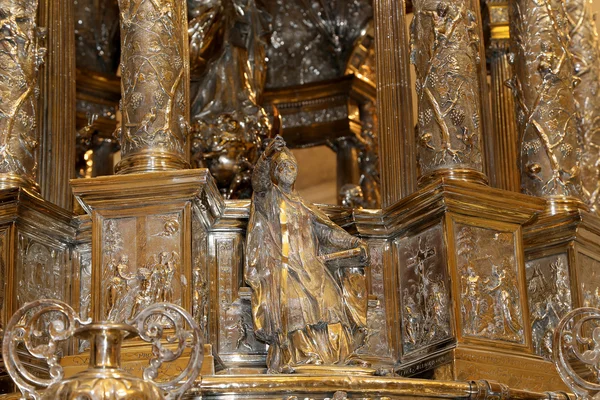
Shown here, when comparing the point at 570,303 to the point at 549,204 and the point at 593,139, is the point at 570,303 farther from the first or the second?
the point at 593,139

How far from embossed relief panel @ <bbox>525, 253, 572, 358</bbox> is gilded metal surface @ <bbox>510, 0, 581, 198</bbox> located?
63cm

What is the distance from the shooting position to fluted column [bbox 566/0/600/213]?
13.0 meters

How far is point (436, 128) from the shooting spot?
11477 millimetres

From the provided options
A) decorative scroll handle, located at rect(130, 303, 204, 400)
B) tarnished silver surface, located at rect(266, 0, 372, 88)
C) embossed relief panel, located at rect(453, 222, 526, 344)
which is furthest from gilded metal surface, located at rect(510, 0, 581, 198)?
decorative scroll handle, located at rect(130, 303, 204, 400)

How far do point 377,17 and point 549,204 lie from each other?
2084 millimetres

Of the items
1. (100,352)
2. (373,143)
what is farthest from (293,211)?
(373,143)

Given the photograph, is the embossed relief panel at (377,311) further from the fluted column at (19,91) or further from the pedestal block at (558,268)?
the fluted column at (19,91)

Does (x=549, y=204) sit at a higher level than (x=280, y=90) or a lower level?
lower

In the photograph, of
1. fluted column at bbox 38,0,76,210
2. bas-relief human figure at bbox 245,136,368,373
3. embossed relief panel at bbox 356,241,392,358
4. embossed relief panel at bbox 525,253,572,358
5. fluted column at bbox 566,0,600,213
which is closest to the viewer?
bas-relief human figure at bbox 245,136,368,373

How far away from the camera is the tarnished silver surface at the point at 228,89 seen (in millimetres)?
13594

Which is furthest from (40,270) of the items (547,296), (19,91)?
(547,296)

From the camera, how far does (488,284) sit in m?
10.9

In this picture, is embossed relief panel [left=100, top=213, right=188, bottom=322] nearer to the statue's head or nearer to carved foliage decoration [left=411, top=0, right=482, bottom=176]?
the statue's head

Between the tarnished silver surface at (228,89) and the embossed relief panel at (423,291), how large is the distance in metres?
2.64
